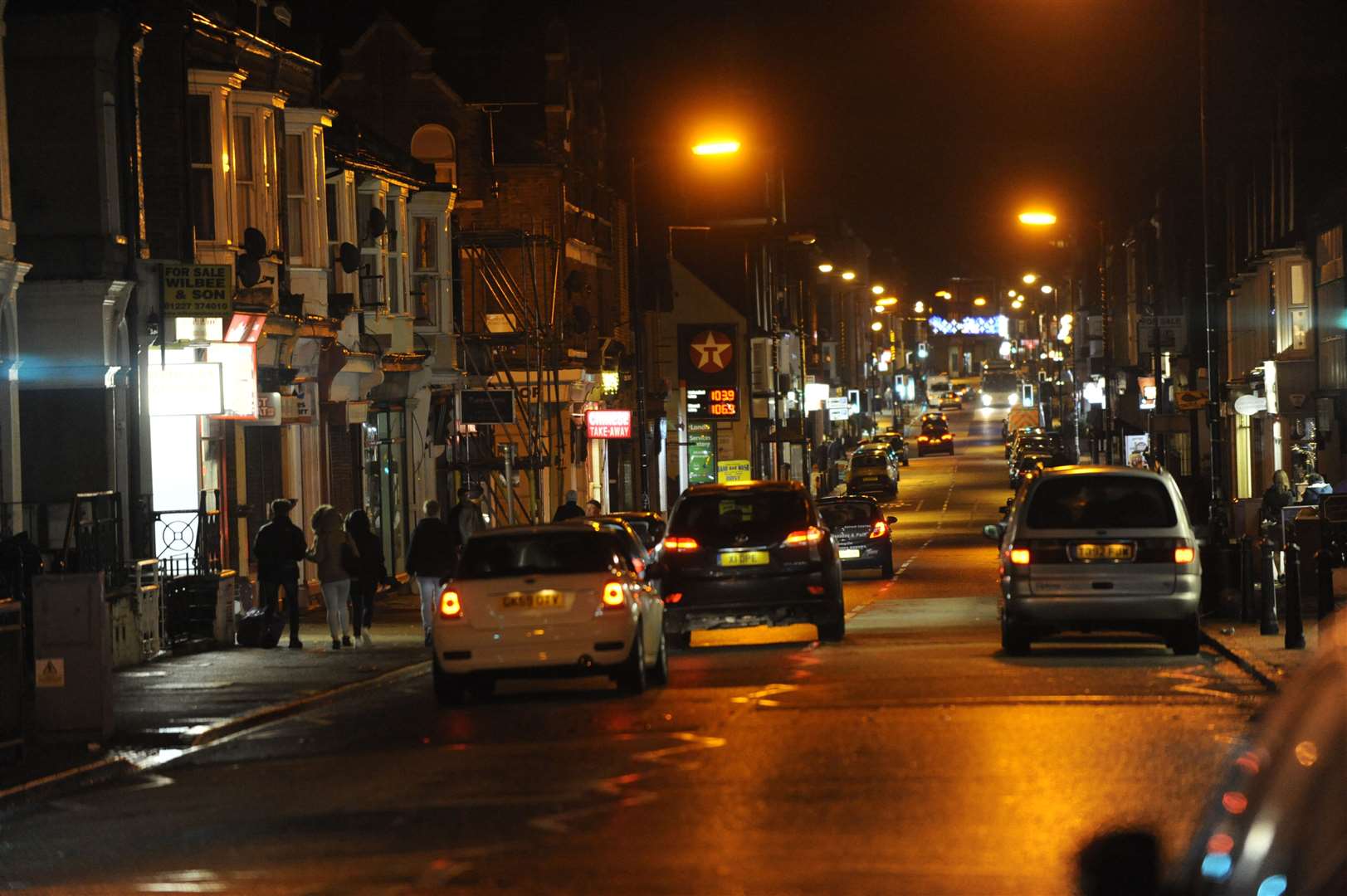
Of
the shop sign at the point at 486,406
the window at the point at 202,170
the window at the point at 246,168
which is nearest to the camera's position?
the window at the point at 202,170

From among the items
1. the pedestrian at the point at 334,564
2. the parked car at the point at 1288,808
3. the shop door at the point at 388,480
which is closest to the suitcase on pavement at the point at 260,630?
the pedestrian at the point at 334,564

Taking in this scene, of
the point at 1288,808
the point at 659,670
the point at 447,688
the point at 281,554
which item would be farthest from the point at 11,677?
the point at 1288,808

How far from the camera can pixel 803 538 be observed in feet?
74.0

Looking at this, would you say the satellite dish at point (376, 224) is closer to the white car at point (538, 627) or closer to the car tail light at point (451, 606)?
the white car at point (538, 627)

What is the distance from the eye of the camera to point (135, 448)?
85.5 ft

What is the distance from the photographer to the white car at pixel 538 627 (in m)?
17.6

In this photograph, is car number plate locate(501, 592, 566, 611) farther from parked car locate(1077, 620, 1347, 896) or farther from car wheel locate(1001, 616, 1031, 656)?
parked car locate(1077, 620, 1347, 896)

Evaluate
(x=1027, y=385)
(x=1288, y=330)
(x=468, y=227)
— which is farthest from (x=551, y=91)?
(x=1027, y=385)

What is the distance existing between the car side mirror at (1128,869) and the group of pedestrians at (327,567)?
20846 mm

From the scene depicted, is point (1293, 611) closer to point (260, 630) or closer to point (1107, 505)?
point (1107, 505)

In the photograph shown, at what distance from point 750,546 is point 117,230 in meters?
9.55

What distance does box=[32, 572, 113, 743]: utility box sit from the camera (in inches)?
621

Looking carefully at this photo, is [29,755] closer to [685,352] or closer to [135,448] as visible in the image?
[135,448]

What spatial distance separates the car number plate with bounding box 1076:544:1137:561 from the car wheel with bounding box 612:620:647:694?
452 cm
